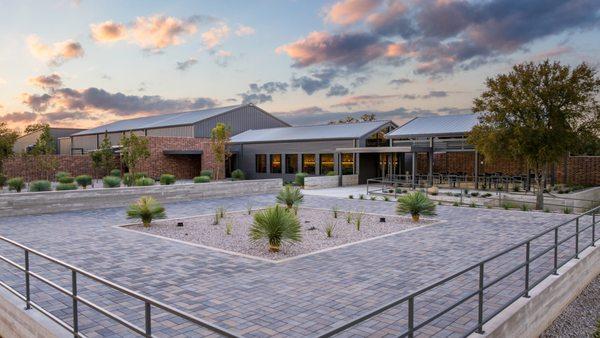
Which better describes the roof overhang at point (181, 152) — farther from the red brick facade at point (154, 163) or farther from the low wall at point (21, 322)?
the low wall at point (21, 322)

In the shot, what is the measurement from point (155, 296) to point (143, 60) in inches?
792

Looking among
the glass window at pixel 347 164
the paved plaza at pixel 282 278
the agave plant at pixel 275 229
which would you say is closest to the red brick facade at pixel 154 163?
the glass window at pixel 347 164

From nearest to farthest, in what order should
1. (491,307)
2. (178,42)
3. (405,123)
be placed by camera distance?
(491,307) → (178,42) → (405,123)

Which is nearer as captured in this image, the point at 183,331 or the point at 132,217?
the point at 183,331

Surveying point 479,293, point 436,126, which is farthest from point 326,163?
point 479,293

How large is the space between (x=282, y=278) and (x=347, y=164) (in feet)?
84.4

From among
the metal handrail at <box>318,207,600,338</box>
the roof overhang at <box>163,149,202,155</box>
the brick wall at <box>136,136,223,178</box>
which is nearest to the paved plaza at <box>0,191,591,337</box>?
the metal handrail at <box>318,207,600,338</box>

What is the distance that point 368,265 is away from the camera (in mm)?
8391

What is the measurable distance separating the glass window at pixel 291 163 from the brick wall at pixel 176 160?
256 inches

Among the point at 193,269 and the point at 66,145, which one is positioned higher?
the point at 66,145

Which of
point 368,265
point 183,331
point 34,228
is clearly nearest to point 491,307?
point 368,265

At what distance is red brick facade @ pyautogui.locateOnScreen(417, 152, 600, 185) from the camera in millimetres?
30453

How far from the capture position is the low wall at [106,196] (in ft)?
50.4

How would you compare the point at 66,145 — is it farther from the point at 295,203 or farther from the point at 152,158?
the point at 295,203
